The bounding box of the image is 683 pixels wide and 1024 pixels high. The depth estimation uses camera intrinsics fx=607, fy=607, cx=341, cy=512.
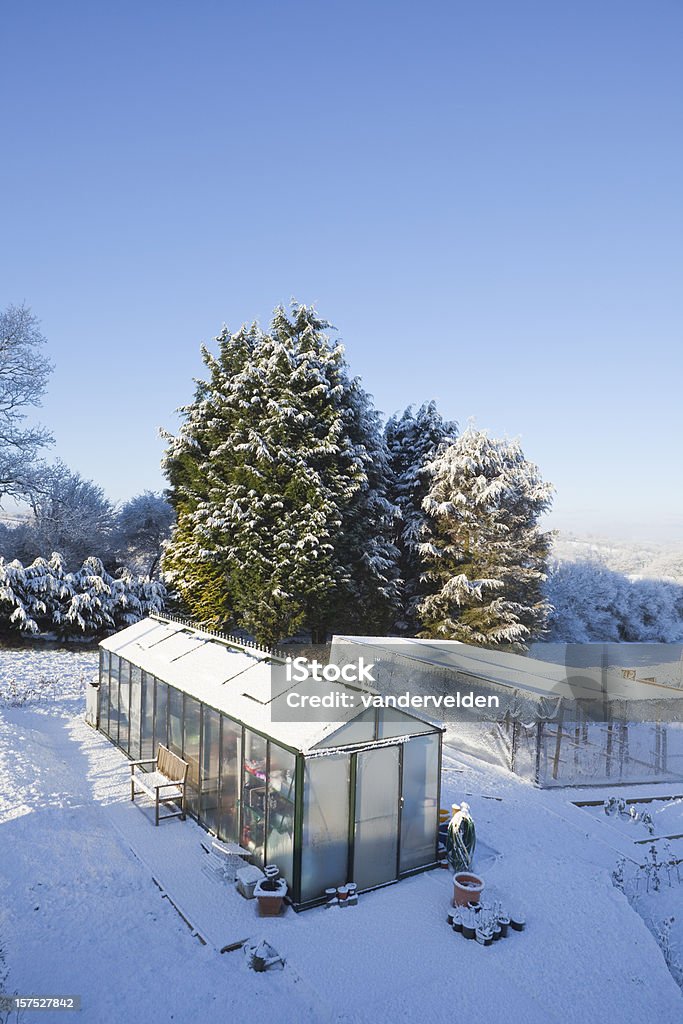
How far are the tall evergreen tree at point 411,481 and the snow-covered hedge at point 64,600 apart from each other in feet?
34.7

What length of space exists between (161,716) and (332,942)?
6139 millimetres

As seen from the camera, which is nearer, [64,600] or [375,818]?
[375,818]

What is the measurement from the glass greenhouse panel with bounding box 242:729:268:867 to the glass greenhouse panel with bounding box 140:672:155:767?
A: 412 centimetres

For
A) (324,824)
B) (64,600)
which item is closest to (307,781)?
(324,824)

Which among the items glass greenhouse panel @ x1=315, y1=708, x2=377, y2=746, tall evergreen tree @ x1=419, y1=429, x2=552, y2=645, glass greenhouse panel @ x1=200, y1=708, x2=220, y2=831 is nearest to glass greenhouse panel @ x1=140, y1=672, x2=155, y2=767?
glass greenhouse panel @ x1=200, y1=708, x2=220, y2=831

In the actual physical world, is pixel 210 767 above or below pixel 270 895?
above

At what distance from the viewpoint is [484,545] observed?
2442cm

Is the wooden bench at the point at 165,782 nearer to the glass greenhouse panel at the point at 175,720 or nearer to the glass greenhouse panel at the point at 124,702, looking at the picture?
the glass greenhouse panel at the point at 175,720

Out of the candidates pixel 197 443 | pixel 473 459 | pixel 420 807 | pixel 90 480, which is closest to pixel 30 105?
pixel 197 443

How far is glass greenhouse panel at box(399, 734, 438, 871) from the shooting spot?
8539 mm

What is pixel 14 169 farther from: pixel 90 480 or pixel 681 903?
pixel 681 903

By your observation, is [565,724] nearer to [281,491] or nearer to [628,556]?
[281,491]

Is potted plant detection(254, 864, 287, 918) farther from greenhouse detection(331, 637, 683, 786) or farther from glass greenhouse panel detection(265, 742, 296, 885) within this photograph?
greenhouse detection(331, 637, 683, 786)

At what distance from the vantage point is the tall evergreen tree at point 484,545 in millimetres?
23922
